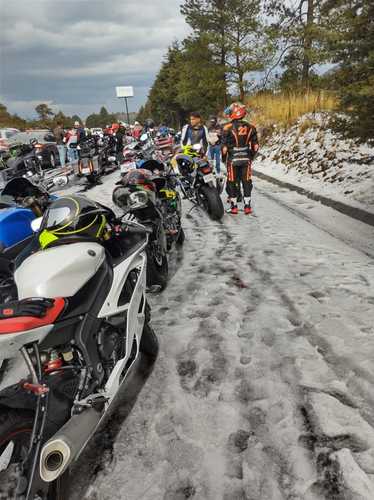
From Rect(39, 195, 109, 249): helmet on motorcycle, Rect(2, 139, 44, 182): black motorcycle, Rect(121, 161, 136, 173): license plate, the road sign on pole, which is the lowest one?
Rect(2, 139, 44, 182): black motorcycle

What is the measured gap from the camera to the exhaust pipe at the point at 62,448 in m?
1.56

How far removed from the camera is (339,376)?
2.62m

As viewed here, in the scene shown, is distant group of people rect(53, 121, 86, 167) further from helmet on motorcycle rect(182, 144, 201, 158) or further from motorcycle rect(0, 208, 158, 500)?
motorcycle rect(0, 208, 158, 500)

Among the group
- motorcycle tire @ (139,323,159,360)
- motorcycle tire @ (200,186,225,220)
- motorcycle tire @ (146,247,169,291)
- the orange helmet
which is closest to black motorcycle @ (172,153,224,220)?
motorcycle tire @ (200,186,225,220)

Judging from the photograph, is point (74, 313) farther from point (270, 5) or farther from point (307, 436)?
point (270, 5)

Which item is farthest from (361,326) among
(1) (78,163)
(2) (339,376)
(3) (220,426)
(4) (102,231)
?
(1) (78,163)

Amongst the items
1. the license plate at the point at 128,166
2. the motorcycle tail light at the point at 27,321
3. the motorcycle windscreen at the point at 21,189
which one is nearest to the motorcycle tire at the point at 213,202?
the license plate at the point at 128,166

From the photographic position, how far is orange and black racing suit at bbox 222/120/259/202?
7.26 metres

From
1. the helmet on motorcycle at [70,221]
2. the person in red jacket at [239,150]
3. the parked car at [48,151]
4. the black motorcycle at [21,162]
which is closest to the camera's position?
the helmet on motorcycle at [70,221]

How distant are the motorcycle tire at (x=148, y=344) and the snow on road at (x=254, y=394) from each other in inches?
3.7

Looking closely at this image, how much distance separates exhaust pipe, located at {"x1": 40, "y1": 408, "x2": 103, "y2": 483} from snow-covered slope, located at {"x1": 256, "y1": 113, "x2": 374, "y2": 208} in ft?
18.9

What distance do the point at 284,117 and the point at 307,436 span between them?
49.1ft

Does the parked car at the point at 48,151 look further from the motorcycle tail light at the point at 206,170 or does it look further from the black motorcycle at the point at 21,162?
the motorcycle tail light at the point at 206,170

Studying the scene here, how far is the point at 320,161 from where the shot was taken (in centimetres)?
1027
